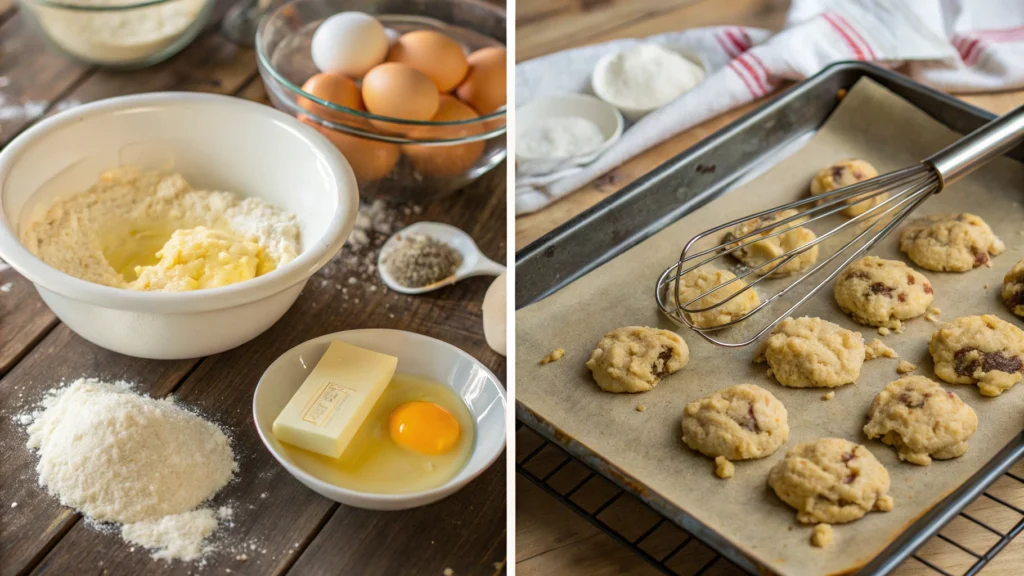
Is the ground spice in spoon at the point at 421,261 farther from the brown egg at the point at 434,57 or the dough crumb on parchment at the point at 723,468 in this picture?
the dough crumb on parchment at the point at 723,468

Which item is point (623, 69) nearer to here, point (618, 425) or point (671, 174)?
point (671, 174)

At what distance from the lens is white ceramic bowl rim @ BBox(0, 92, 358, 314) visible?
2.31 feet

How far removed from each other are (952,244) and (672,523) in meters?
0.45

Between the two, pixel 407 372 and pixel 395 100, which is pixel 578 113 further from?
pixel 407 372

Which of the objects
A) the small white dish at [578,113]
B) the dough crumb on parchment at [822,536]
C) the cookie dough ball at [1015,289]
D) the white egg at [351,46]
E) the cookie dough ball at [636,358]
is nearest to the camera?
the dough crumb on parchment at [822,536]

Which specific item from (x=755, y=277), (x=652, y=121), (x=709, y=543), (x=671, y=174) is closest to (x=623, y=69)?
(x=652, y=121)

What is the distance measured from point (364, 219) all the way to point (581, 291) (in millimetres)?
263

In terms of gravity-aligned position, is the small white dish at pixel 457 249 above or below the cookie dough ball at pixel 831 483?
below

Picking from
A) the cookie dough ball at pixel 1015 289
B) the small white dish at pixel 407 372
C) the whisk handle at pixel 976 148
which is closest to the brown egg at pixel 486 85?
the small white dish at pixel 407 372

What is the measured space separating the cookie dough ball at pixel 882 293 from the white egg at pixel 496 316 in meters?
0.32

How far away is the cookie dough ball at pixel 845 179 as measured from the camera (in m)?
1.00

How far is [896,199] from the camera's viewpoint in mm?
910

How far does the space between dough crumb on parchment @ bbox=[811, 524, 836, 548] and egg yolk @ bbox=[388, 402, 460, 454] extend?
280 mm

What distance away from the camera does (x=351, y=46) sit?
983mm
